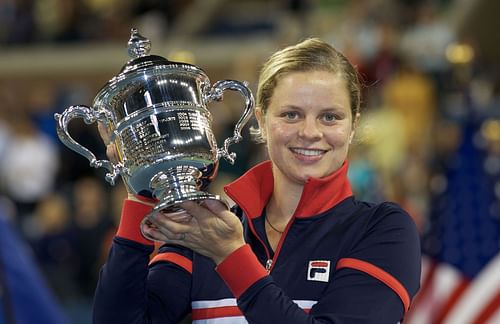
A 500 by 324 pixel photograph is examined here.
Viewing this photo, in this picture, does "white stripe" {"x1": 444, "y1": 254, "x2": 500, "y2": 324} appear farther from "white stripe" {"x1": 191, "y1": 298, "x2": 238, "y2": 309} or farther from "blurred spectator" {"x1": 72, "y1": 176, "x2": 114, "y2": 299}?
"blurred spectator" {"x1": 72, "y1": 176, "x2": 114, "y2": 299}

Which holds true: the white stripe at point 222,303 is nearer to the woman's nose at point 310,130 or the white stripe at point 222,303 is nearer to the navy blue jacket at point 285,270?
the navy blue jacket at point 285,270

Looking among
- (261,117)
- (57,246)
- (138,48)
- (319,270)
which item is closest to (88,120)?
(138,48)

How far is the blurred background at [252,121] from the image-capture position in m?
4.37

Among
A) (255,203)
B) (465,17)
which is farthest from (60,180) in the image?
(255,203)

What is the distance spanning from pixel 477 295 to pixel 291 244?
7.10ft

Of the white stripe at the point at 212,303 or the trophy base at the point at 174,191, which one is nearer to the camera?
the trophy base at the point at 174,191

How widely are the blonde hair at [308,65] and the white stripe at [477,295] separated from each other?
2061 millimetres

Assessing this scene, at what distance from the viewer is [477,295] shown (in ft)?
14.0

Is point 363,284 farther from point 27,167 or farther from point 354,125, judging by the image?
point 27,167

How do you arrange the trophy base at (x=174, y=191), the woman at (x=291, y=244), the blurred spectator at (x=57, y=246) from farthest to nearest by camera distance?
the blurred spectator at (x=57, y=246) → the woman at (x=291, y=244) → the trophy base at (x=174, y=191)

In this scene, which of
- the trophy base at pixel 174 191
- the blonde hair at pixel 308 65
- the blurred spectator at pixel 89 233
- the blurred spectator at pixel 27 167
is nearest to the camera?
the trophy base at pixel 174 191

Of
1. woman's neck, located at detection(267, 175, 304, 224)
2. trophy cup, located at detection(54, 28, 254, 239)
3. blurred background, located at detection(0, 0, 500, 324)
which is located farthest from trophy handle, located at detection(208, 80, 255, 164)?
blurred background, located at detection(0, 0, 500, 324)

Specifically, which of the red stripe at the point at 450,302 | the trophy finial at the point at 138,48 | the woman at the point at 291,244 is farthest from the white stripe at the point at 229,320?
the red stripe at the point at 450,302

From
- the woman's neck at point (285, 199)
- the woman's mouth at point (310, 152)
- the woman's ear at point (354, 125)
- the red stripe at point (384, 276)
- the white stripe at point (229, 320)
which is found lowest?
the white stripe at point (229, 320)
